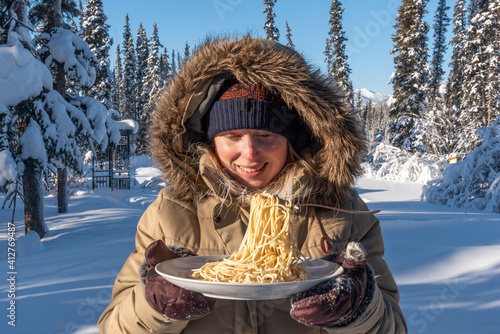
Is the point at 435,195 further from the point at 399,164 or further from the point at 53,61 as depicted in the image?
the point at 53,61

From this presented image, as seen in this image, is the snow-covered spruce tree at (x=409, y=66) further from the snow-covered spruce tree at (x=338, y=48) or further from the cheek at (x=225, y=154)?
the cheek at (x=225, y=154)

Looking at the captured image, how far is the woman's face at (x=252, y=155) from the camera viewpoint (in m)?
1.90

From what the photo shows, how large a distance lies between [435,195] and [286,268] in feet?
41.0

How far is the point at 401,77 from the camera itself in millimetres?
28656

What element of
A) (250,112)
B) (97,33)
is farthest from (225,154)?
(97,33)

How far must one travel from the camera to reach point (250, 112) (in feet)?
6.34

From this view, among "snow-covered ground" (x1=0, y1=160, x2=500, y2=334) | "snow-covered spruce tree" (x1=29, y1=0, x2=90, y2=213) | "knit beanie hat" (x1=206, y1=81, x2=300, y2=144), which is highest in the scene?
"snow-covered spruce tree" (x1=29, y1=0, x2=90, y2=213)

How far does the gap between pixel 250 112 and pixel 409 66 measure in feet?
98.7

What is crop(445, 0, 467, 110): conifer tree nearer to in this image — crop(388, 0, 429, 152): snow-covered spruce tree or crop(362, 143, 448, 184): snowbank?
crop(388, 0, 429, 152): snow-covered spruce tree

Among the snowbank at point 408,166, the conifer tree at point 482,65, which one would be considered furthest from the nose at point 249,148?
the conifer tree at point 482,65

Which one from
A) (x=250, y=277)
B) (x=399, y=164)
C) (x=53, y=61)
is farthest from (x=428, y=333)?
(x=399, y=164)

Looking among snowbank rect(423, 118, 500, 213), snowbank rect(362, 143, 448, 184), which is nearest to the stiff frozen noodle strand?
snowbank rect(423, 118, 500, 213)

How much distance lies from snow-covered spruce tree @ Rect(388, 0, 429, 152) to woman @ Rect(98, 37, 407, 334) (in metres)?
27.3

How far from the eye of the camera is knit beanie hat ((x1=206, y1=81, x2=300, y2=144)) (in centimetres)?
193
